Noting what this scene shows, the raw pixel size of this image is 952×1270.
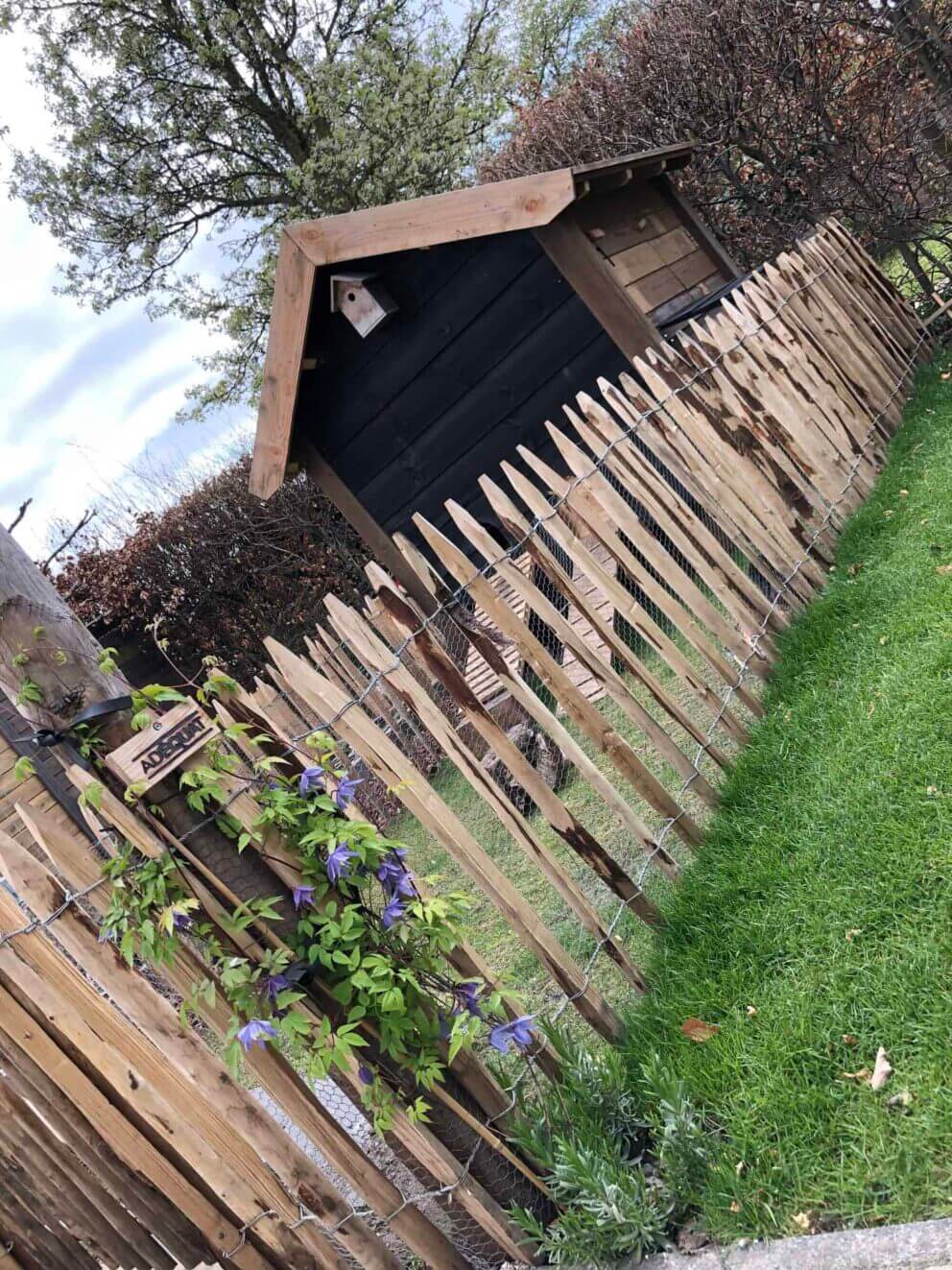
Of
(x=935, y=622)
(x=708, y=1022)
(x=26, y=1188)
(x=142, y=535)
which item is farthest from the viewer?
(x=142, y=535)

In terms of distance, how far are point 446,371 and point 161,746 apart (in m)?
6.02

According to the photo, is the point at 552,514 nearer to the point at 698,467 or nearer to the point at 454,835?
the point at 698,467

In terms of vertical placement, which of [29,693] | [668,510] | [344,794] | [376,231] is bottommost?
[668,510]

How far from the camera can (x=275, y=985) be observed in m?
2.17

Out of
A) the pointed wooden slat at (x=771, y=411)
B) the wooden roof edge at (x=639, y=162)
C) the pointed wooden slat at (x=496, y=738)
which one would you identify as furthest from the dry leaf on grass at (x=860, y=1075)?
the wooden roof edge at (x=639, y=162)

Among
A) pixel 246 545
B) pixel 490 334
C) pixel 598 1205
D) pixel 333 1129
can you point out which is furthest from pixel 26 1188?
pixel 246 545

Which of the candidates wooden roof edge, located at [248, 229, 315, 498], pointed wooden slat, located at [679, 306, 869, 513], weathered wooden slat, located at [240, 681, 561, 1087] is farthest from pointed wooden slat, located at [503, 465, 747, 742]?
wooden roof edge, located at [248, 229, 315, 498]

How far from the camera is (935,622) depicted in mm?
3787

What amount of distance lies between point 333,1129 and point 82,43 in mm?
18127

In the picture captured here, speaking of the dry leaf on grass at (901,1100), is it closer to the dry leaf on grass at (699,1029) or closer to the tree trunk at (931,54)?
the dry leaf on grass at (699,1029)

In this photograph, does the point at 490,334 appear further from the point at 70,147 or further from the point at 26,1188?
the point at 70,147

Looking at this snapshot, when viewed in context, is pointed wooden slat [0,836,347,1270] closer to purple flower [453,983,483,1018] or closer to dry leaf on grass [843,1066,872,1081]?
purple flower [453,983,483,1018]

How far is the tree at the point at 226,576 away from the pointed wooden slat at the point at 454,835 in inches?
367

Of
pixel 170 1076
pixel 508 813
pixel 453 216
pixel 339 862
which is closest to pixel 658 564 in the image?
pixel 508 813
